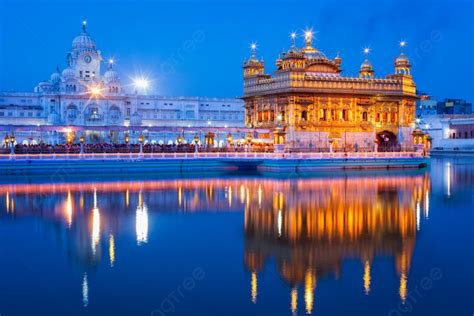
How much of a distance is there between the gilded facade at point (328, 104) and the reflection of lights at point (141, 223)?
2078cm

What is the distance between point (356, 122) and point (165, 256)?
3382 cm

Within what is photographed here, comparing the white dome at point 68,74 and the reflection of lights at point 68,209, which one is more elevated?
the white dome at point 68,74

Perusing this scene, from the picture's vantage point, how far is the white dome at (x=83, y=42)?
89625 mm

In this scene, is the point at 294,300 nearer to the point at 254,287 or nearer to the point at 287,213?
the point at 254,287

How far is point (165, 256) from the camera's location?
46.0ft

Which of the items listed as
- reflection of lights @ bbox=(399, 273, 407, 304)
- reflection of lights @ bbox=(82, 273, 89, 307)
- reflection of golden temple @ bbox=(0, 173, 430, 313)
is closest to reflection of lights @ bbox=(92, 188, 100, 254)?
reflection of golden temple @ bbox=(0, 173, 430, 313)

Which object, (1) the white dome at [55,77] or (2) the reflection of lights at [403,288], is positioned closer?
(2) the reflection of lights at [403,288]

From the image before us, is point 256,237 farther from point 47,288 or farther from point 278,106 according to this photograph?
point 278,106

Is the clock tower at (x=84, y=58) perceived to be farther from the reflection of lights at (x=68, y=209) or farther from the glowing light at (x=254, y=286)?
the glowing light at (x=254, y=286)

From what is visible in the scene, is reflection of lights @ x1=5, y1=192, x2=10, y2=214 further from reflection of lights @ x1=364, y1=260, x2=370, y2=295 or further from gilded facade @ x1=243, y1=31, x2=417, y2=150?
gilded facade @ x1=243, y1=31, x2=417, y2=150

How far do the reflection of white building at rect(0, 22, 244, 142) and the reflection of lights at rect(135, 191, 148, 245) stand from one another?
52731 millimetres

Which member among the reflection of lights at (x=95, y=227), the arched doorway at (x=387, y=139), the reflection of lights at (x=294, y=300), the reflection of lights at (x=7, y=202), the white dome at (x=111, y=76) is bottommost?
the reflection of lights at (x=294, y=300)

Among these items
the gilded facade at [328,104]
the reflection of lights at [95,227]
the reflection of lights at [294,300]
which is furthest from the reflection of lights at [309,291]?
the gilded facade at [328,104]

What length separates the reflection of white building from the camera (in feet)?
267
